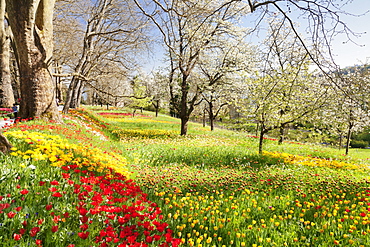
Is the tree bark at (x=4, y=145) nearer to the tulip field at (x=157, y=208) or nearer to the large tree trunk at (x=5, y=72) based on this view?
the tulip field at (x=157, y=208)

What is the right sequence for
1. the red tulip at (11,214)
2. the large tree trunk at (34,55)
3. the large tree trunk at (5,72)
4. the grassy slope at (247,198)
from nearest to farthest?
the red tulip at (11,214), the grassy slope at (247,198), the large tree trunk at (34,55), the large tree trunk at (5,72)

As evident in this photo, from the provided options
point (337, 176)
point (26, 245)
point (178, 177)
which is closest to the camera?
point (26, 245)

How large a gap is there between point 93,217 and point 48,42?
7515 millimetres

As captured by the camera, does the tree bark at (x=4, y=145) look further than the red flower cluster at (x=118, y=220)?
Yes

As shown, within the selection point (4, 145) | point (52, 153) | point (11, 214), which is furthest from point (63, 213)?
point (4, 145)

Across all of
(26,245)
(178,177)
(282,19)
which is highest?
(282,19)

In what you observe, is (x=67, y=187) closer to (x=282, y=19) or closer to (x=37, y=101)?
(x=282, y=19)

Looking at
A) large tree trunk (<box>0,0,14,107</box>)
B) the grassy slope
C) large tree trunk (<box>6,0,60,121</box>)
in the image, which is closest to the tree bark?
the grassy slope

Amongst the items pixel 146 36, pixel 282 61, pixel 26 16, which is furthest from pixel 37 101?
pixel 282 61

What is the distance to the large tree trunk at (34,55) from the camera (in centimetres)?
630

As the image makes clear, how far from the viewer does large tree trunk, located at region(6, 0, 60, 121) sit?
630cm

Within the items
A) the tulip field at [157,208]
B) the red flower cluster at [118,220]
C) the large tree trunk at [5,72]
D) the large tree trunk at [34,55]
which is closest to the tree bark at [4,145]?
the tulip field at [157,208]

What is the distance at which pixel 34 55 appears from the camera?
22.6 ft

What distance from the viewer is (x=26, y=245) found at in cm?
168
